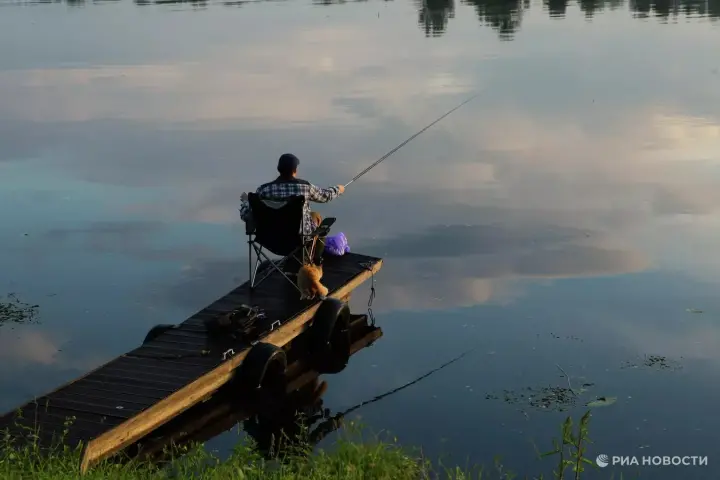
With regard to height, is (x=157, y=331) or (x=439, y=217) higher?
(x=157, y=331)

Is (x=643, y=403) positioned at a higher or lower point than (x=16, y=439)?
lower

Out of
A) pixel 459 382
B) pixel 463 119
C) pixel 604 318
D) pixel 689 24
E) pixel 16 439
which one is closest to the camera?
pixel 16 439

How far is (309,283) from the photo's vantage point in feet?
36.8

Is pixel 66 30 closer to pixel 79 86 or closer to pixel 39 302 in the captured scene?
pixel 79 86

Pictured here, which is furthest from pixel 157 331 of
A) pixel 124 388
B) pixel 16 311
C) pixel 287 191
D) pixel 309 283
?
pixel 16 311

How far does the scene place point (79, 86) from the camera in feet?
99.4

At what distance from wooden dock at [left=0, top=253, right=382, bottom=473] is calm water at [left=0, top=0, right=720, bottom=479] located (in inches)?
26.6

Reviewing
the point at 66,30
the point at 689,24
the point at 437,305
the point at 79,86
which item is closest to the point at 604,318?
the point at 437,305

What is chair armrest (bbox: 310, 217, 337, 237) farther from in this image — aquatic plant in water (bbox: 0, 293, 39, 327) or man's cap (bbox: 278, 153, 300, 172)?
aquatic plant in water (bbox: 0, 293, 39, 327)

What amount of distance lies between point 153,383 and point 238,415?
3.34ft

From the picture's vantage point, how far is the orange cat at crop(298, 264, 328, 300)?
→ 441 inches

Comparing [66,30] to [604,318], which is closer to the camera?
[604,318]

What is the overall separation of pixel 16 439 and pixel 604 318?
625cm

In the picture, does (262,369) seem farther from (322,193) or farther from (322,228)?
(322,193)
